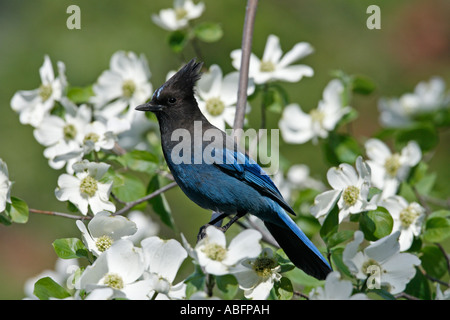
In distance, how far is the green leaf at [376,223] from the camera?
213 cm

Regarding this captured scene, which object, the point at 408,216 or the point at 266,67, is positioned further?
the point at 266,67

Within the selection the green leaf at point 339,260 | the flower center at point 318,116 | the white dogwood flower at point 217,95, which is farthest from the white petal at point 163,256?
the flower center at point 318,116

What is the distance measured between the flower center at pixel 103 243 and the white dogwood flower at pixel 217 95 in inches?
38.7

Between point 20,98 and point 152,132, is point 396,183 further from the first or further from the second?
point 20,98

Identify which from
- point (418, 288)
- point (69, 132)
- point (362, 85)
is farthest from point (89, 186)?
point (362, 85)

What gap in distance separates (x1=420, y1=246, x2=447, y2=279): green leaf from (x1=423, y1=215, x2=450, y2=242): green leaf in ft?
0.25

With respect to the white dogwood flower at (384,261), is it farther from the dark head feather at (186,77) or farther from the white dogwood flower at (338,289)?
the dark head feather at (186,77)

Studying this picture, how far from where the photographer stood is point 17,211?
7.48ft

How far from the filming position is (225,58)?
556cm

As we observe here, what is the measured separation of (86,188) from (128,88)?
748 mm

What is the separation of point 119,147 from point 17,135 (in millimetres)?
3370

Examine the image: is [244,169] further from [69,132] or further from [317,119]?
[69,132]

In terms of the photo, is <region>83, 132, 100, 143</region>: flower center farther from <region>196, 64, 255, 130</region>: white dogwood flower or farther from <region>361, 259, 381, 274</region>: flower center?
<region>361, 259, 381, 274</region>: flower center

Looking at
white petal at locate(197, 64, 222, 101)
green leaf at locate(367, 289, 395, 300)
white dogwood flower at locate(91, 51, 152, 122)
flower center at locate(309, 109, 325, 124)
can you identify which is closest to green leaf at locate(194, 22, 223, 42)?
white petal at locate(197, 64, 222, 101)
